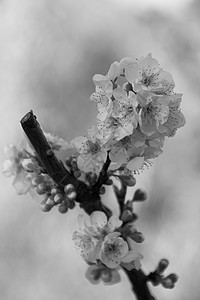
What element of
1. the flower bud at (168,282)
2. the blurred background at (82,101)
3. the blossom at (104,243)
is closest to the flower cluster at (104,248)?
the blossom at (104,243)

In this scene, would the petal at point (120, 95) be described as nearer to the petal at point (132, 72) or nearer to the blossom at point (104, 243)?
the petal at point (132, 72)

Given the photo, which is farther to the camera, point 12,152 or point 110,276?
point 12,152

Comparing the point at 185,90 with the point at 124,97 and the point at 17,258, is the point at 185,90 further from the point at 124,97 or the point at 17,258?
the point at 124,97

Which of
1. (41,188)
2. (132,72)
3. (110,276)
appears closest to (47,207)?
(41,188)

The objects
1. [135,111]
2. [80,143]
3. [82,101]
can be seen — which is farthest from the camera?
[82,101]

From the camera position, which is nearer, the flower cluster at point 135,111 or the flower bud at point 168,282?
the flower cluster at point 135,111

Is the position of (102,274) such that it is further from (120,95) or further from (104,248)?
(120,95)

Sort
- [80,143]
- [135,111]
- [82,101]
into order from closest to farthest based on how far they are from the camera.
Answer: [135,111], [80,143], [82,101]
